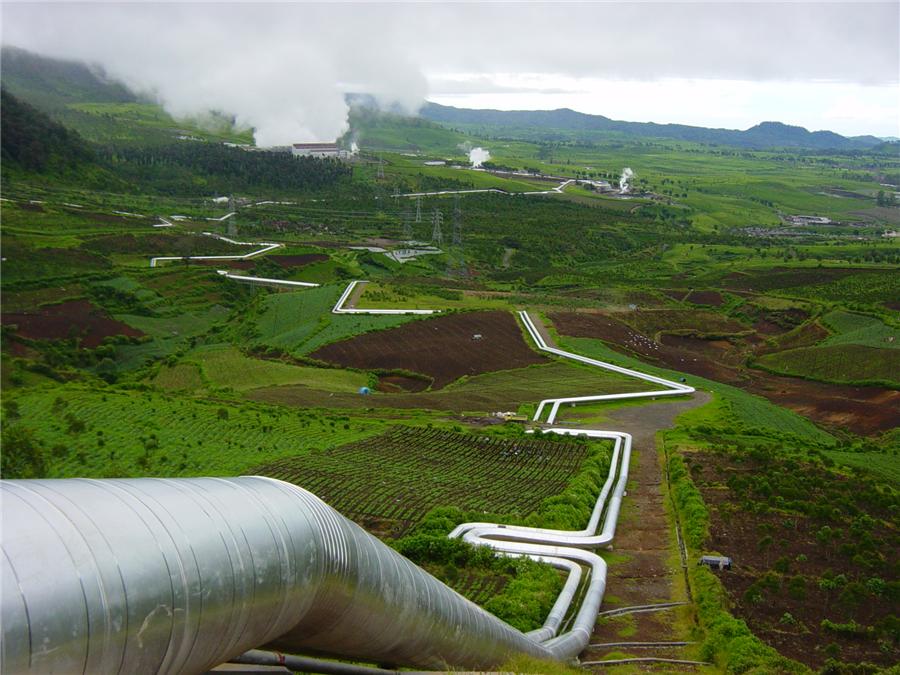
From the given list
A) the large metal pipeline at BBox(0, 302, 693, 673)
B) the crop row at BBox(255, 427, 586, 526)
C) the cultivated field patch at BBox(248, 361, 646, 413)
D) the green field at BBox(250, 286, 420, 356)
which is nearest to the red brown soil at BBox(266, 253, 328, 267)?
the green field at BBox(250, 286, 420, 356)

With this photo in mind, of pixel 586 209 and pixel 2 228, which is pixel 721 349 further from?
pixel 586 209

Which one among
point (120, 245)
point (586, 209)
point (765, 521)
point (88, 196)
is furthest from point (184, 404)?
point (586, 209)

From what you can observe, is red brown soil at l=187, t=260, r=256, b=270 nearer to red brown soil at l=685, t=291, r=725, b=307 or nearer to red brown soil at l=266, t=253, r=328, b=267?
red brown soil at l=266, t=253, r=328, b=267

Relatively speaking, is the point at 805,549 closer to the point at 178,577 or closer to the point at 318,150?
the point at 178,577

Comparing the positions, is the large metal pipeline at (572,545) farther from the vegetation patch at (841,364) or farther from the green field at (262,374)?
the vegetation patch at (841,364)

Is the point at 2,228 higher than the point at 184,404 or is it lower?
higher

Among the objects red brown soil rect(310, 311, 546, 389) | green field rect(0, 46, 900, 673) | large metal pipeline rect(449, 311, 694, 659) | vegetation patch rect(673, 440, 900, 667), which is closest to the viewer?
large metal pipeline rect(449, 311, 694, 659)
